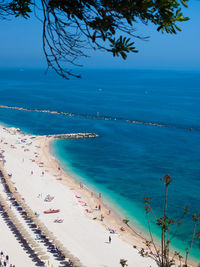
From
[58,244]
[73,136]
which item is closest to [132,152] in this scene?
[73,136]

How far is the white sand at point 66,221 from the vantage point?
19312 millimetres

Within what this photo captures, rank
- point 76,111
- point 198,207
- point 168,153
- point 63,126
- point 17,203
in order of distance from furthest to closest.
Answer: point 76,111 → point 63,126 → point 168,153 → point 198,207 → point 17,203

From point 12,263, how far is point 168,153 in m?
31.5

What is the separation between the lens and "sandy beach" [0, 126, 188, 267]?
19484mm

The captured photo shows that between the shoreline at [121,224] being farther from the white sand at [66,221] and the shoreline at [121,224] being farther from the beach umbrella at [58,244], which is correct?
the beach umbrella at [58,244]

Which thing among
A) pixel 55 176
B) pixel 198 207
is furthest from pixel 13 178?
pixel 198 207

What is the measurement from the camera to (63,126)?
61219 mm

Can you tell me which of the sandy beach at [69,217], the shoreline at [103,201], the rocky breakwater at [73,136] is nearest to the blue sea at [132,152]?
the shoreline at [103,201]

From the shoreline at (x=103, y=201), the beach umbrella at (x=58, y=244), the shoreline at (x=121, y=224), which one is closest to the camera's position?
the beach umbrella at (x=58, y=244)

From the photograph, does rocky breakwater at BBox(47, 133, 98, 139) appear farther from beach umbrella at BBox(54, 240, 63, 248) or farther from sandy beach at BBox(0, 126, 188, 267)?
beach umbrella at BBox(54, 240, 63, 248)

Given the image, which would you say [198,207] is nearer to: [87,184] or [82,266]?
[87,184]

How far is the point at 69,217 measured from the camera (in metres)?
24.8

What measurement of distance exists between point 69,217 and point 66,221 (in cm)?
85

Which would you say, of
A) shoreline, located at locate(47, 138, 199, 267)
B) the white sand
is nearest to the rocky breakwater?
the white sand
